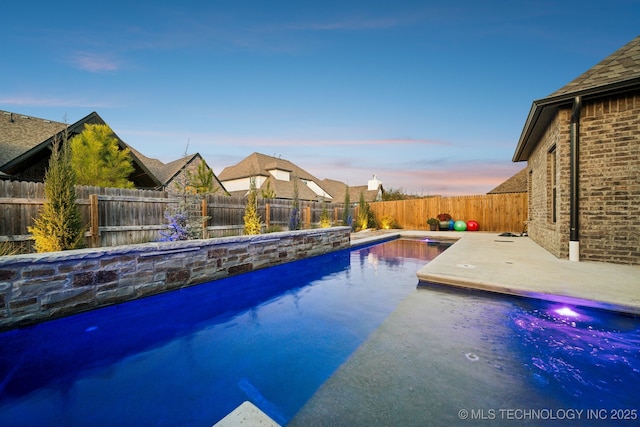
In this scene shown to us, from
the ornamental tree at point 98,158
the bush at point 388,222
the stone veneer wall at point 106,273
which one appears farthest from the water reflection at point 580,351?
the bush at point 388,222

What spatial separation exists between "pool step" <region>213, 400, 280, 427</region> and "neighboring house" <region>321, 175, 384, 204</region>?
33191 millimetres

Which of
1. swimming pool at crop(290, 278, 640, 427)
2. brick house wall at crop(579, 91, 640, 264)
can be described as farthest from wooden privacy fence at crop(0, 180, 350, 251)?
brick house wall at crop(579, 91, 640, 264)

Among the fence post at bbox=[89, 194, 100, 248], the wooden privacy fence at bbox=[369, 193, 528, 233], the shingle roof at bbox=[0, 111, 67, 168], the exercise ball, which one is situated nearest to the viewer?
the fence post at bbox=[89, 194, 100, 248]

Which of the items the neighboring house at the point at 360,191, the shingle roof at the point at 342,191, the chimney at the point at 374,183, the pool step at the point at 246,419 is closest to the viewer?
the pool step at the point at 246,419

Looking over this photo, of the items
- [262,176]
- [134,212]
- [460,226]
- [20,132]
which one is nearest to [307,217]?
[134,212]

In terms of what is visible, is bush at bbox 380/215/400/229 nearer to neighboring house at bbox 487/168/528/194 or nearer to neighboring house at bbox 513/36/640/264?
neighboring house at bbox 487/168/528/194

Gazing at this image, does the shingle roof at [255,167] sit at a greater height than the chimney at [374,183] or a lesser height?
greater

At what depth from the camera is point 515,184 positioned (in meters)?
21.7

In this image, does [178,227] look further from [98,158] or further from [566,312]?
[566,312]

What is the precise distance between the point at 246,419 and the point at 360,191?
3328 centimetres

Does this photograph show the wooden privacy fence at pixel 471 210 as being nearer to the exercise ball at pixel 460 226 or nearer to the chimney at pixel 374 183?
the exercise ball at pixel 460 226

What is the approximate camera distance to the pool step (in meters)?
1.66

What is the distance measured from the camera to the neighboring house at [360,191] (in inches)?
1476

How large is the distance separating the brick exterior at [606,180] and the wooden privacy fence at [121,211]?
29.3ft
